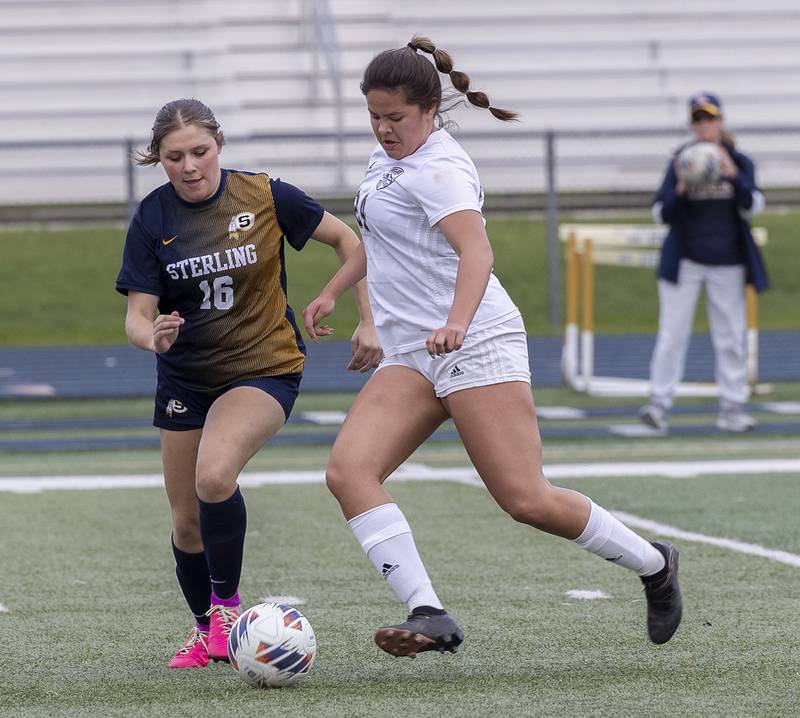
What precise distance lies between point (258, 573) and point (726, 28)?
1852cm

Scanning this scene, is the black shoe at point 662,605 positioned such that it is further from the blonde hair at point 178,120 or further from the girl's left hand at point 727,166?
the girl's left hand at point 727,166

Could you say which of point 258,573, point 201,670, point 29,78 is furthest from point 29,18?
point 201,670

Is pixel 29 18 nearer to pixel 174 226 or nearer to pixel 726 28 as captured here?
pixel 726 28

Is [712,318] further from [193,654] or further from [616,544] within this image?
[193,654]

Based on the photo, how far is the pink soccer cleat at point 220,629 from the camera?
4.32 m

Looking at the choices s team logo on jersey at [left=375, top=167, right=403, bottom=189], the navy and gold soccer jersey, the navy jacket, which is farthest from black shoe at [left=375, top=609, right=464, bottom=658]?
the navy jacket

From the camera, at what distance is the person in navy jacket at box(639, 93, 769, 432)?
998cm

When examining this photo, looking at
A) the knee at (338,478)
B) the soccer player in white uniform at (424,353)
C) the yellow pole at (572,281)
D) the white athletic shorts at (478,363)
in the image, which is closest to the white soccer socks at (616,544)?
the soccer player in white uniform at (424,353)

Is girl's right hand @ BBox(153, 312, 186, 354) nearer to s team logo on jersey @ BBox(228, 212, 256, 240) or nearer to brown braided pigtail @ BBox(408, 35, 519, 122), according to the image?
s team logo on jersey @ BBox(228, 212, 256, 240)

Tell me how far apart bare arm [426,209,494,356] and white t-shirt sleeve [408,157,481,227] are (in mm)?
27

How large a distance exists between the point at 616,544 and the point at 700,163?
236 inches

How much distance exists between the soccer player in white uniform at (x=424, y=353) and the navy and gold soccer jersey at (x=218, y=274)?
0.38 metres

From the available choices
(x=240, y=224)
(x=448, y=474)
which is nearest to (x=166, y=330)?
(x=240, y=224)

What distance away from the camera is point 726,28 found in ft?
74.0
